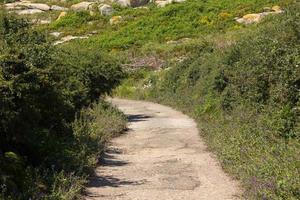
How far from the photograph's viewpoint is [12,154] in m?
9.20

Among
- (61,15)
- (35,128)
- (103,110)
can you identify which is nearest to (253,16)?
(61,15)

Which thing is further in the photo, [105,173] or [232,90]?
[232,90]

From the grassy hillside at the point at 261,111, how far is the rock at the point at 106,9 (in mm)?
43288

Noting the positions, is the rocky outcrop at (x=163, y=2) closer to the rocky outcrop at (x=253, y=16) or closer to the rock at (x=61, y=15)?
the rock at (x=61, y=15)

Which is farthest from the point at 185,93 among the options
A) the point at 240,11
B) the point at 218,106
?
the point at 240,11

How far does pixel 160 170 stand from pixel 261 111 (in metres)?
4.51

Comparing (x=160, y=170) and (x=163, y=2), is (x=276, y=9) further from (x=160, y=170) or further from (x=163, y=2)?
(x=160, y=170)

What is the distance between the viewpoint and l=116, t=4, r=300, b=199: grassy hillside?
9578 millimetres

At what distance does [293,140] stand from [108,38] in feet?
139

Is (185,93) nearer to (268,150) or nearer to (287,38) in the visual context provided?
(287,38)

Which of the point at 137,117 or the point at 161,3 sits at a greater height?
the point at 161,3

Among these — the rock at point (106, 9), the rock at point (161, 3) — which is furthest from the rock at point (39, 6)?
the rock at point (161, 3)

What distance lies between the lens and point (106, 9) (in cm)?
6688

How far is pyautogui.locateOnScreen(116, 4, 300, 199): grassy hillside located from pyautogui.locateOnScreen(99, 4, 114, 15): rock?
1704 inches
